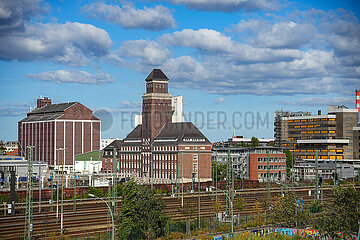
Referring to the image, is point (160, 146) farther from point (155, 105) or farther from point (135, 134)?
point (135, 134)

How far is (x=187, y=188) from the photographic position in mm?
136250

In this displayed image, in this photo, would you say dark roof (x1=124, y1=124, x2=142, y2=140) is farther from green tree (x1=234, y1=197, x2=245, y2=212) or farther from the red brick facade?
green tree (x1=234, y1=197, x2=245, y2=212)

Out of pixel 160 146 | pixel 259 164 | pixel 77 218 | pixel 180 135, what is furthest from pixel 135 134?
pixel 77 218

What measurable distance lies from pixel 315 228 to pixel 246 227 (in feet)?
31.8

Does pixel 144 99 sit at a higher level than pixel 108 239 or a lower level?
higher

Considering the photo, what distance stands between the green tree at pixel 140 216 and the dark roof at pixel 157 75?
113 meters

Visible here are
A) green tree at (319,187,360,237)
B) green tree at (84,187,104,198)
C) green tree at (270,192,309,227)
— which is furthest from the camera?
green tree at (84,187,104,198)

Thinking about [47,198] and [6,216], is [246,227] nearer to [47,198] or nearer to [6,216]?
[6,216]

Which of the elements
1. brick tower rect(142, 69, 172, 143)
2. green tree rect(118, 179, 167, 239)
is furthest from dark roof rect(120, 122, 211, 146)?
green tree rect(118, 179, 167, 239)

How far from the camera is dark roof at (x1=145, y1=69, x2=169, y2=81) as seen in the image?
18039 cm

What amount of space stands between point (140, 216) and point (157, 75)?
11609 cm

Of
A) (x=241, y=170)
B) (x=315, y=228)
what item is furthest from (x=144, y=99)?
(x=315, y=228)

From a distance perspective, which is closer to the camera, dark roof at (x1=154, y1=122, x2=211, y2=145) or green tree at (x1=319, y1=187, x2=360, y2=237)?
green tree at (x1=319, y1=187, x2=360, y2=237)

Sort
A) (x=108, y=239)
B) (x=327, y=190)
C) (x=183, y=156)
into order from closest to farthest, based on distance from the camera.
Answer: (x=108, y=239), (x=327, y=190), (x=183, y=156)
